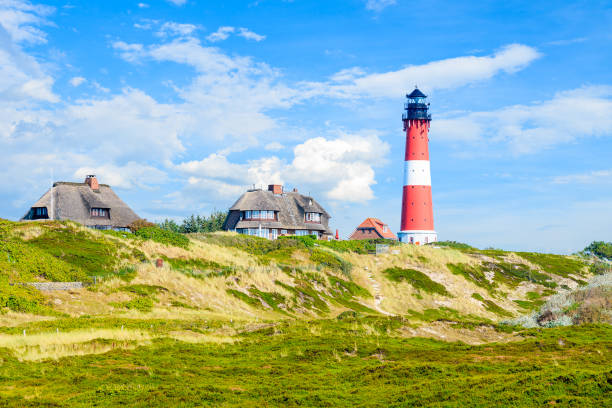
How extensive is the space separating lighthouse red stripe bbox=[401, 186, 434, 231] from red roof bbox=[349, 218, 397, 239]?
24.2 m

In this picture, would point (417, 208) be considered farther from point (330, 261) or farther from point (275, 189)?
point (330, 261)

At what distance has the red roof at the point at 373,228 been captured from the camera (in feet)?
369

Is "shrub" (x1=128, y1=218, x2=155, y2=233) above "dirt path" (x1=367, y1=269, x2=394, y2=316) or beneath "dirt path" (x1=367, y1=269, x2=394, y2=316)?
above

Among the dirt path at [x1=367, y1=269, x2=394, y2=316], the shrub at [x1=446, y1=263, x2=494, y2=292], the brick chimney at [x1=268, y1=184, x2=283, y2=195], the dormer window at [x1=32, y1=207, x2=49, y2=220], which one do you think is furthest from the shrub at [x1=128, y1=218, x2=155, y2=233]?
the shrub at [x1=446, y1=263, x2=494, y2=292]

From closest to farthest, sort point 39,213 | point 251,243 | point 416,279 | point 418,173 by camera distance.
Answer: point 416,279, point 251,243, point 39,213, point 418,173

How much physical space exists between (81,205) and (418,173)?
47022 millimetres

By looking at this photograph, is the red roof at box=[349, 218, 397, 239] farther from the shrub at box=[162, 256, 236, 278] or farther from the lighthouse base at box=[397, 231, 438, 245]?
the shrub at box=[162, 256, 236, 278]

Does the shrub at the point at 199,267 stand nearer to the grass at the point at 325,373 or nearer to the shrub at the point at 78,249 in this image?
the shrub at the point at 78,249

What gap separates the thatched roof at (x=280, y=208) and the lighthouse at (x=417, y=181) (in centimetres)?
1467

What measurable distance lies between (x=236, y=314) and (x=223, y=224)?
54329 mm

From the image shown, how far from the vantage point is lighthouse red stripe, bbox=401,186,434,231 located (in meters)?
86.4

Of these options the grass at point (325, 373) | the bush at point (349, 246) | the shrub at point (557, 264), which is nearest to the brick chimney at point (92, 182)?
the bush at point (349, 246)

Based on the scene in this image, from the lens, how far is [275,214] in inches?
3482

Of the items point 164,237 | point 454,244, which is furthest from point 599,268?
point 164,237
